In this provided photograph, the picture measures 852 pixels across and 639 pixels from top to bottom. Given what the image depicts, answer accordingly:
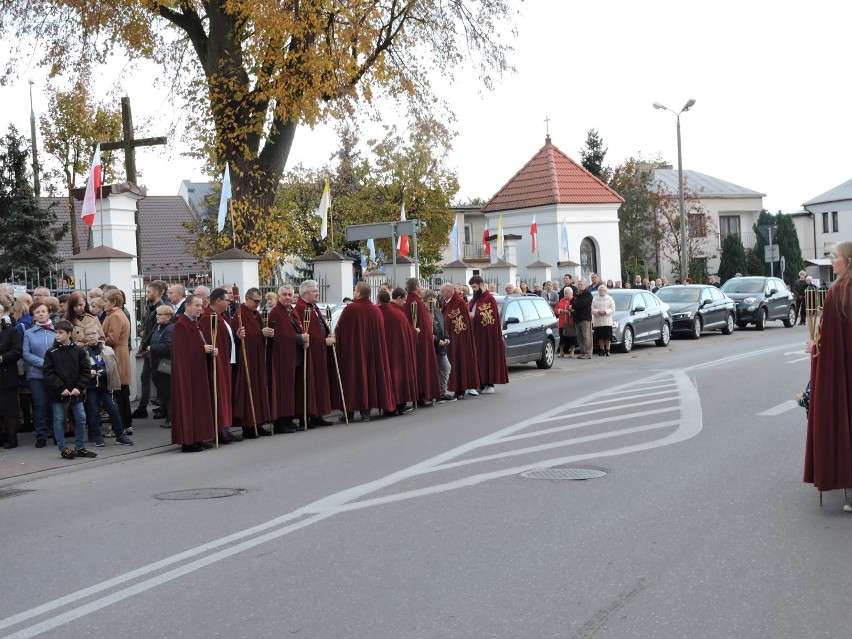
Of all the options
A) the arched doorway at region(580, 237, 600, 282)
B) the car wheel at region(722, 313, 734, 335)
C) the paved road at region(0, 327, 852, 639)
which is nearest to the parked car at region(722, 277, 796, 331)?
the car wheel at region(722, 313, 734, 335)

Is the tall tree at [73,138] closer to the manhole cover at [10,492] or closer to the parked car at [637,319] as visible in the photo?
the parked car at [637,319]

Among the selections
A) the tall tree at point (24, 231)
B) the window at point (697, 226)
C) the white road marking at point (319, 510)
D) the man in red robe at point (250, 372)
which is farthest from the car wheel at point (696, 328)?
the window at point (697, 226)

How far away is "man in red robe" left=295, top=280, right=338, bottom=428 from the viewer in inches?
558

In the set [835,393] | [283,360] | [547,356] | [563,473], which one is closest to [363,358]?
[283,360]

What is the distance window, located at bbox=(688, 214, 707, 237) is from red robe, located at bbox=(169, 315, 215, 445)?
5841 cm

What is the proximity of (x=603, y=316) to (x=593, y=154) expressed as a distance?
169ft

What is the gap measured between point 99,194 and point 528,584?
15595 mm

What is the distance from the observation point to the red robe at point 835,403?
7.59m

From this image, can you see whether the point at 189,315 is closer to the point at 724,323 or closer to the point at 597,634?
the point at 597,634

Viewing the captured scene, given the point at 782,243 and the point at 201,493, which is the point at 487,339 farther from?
the point at 782,243

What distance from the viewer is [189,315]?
41.3 feet

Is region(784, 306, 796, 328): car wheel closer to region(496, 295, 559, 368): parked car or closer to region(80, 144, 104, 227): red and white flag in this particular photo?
region(496, 295, 559, 368): parked car

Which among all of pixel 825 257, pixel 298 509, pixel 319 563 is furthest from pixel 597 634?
pixel 825 257

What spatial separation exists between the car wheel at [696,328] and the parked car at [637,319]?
2.20m
